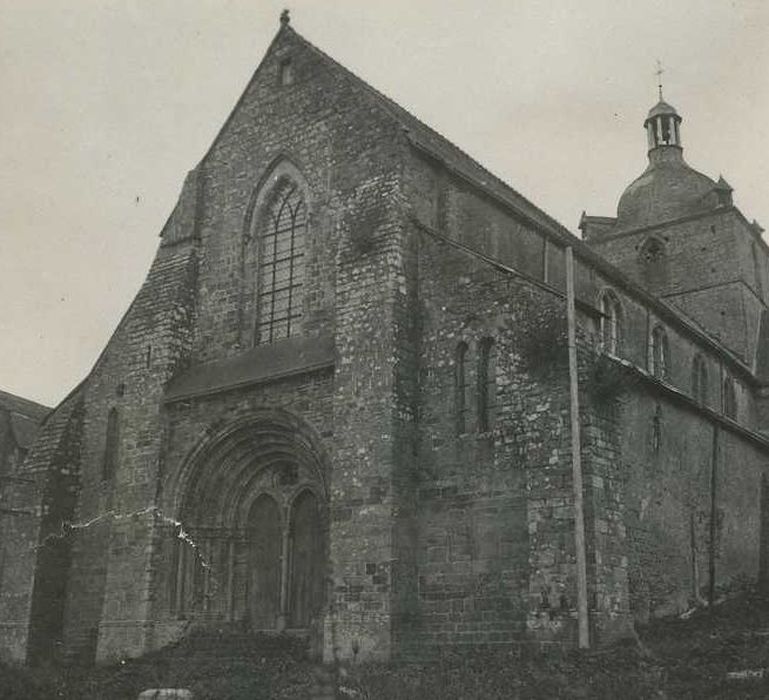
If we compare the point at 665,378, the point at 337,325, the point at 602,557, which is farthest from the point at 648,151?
the point at 602,557

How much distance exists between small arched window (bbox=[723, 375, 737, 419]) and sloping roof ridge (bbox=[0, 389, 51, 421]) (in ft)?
73.2

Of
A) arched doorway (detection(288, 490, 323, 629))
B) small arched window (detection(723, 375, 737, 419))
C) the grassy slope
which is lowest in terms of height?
the grassy slope

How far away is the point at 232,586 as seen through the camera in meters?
19.2

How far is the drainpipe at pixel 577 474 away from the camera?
14.1 metres

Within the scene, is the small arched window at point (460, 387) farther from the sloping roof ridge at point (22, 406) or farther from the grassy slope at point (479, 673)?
the sloping roof ridge at point (22, 406)

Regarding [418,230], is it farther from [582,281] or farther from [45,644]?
[45,644]

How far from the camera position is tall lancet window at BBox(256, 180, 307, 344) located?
65.7 feet

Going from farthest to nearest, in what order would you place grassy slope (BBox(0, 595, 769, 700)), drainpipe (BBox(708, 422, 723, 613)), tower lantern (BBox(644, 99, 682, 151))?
1. tower lantern (BBox(644, 99, 682, 151))
2. drainpipe (BBox(708, 422, 723, 613))
3. grassy slope (BBox(0, 595, 769, 700))

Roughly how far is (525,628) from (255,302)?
897 centimetres

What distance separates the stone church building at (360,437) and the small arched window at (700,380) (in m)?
2.46

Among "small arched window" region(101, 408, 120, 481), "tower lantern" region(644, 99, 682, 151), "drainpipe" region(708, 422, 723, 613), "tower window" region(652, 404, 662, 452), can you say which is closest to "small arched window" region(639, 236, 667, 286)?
"tower lantern" region(644, 99, 682, 151)

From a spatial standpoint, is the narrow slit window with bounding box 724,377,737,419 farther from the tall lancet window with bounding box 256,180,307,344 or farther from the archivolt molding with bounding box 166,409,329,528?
the archivolt molding with bounding box 166,409,329,528

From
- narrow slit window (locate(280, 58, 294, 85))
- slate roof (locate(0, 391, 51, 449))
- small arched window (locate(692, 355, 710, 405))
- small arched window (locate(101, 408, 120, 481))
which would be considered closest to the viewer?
small arched window (locate(101, 408, 120, 481))

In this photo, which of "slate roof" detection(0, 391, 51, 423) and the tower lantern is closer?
"slate roof" detection(0, 391, 51, 423)
